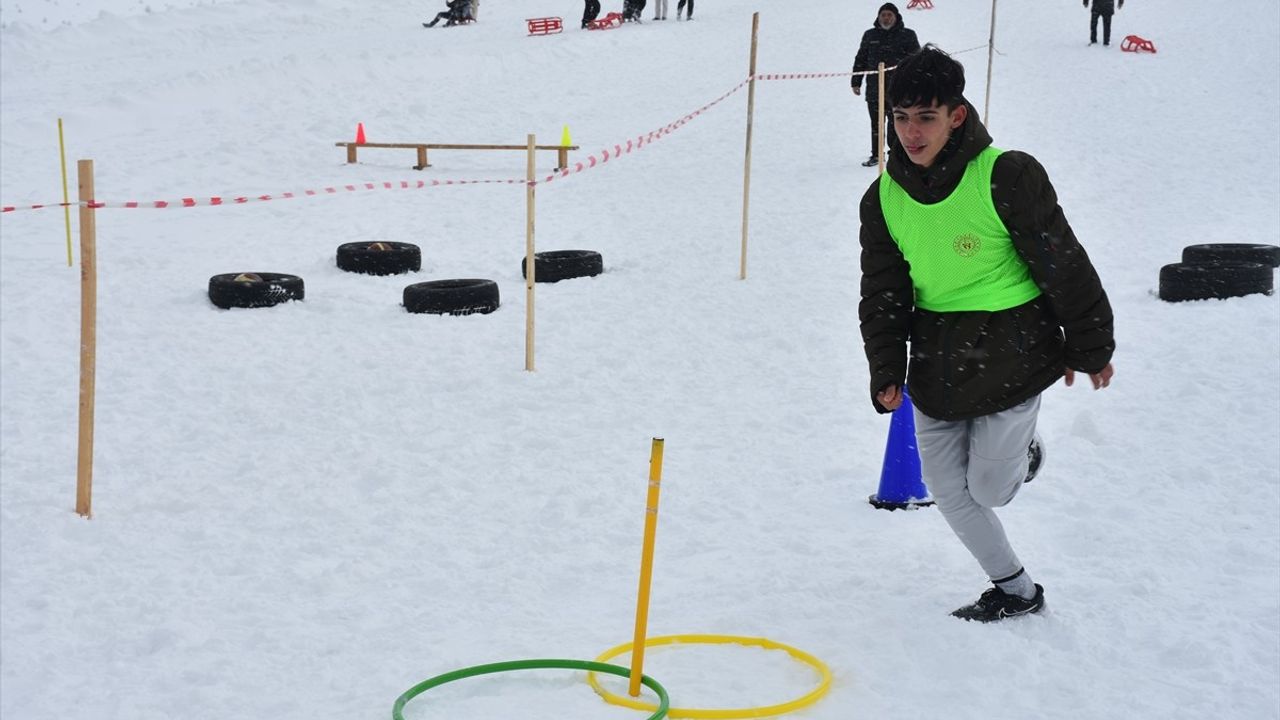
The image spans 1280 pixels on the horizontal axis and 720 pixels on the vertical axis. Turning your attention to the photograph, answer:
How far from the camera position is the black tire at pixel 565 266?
409 inches

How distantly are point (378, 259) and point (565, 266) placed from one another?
65.4 inches

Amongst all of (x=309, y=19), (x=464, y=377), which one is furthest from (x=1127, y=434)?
(x=309, y=19)

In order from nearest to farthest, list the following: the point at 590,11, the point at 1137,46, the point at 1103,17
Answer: the point at 1137,46
the point at 1103,17
the point at 590,11

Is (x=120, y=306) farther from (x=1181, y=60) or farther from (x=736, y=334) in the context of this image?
(x=1181, y=60)

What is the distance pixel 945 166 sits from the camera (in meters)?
3.60

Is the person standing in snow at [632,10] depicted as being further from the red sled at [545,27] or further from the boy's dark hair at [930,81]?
the boy's dark hair at [930,81]

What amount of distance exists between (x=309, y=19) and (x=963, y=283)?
2855 centimetres

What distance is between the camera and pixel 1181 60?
21.4m

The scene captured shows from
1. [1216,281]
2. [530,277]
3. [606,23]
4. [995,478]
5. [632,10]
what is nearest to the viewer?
[995,478]

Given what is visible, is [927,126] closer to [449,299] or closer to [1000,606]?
[1000,606]

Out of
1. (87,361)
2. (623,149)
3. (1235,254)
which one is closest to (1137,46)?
(623,149)

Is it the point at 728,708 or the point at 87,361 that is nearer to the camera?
the point at 728,708

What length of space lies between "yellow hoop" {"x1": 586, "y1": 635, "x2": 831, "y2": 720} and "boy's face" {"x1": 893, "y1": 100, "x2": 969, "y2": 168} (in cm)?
161

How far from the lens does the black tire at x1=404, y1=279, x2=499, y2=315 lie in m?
9.08
